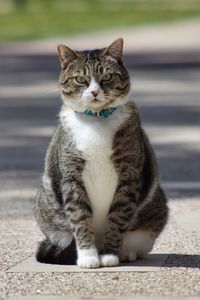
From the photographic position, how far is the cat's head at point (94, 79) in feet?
25.1

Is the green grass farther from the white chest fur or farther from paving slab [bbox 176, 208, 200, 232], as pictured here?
the white chest fur

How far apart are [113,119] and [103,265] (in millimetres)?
965

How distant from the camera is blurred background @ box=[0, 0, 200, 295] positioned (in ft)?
36.0

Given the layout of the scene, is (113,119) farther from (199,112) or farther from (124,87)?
(199,112)

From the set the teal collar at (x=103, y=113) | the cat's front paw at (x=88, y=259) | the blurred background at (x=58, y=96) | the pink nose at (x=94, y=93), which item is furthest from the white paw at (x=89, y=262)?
the pink nose at (x=94, y=93)

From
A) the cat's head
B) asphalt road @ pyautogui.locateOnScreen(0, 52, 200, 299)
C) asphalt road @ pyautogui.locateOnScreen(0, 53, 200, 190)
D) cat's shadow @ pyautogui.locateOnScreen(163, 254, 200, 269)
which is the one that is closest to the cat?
the cat's head

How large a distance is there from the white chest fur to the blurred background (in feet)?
2.69

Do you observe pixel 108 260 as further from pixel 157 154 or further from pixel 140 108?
pixel 140 108

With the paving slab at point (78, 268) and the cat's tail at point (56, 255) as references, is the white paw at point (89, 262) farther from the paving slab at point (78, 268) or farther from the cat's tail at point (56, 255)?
the cat's tail at point (56, 255)

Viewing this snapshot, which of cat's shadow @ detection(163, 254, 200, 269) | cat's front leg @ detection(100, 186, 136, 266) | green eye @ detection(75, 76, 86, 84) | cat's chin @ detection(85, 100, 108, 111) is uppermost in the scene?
green eye @ detection(75, 76, 86, 84)

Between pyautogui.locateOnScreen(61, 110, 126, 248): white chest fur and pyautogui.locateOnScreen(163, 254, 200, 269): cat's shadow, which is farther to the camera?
pyautogui.locateOnScreen(163, 254, 200, 269): cat's shadow

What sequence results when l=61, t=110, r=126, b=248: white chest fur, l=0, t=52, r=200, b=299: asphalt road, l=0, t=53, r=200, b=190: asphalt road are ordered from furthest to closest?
l=0, t=53, r=200, b=190: asphalt road, l=61, t=110, r=126, b=248: white chest fur, l=0, t=52, r=200, b=299: asphalt road

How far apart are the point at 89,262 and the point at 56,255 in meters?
0.41

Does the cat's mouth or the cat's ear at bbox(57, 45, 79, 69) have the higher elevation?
the cat's ear at bbox(57, 45, 79, 69)
